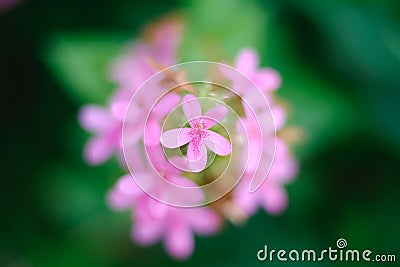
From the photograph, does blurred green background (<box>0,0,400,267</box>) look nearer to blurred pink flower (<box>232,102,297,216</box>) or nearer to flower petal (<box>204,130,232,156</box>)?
blurred pink flower (<box>232,102,297,216</box>)

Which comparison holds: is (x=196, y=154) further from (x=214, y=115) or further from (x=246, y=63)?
(x=246, y=63)

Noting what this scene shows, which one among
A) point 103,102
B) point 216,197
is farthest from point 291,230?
point 103,102

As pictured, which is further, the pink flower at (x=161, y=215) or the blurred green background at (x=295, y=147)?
the blurred green background at (x=295, y=147)

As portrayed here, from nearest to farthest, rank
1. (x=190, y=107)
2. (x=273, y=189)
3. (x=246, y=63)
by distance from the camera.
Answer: (x=190, y=107) → (x=246, y=63) → (x=273, y=189)

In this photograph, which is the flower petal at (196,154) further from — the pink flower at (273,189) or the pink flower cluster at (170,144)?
the pink flower at (273,189)

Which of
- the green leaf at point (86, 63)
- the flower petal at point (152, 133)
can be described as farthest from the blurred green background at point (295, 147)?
the flower petal at point (152, 133)

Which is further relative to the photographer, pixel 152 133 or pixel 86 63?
pixel 86 63

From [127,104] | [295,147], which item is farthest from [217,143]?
[295,147]
